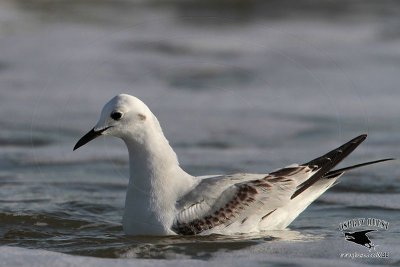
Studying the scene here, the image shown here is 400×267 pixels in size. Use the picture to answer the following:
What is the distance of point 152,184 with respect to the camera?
820 cm

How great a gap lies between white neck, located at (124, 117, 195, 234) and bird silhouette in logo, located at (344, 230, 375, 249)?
1.35 metres

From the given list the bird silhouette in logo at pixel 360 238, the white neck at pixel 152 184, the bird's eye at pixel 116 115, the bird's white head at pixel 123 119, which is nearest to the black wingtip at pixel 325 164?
the bird silhouette in logo at pixel 360 238

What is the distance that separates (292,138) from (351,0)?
34.0 ft

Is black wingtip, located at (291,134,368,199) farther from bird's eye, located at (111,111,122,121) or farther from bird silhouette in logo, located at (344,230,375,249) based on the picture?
bird's eye, located at (111,111,122,121)

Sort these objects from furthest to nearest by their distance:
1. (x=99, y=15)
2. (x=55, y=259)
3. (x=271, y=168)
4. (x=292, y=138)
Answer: (x=99, y=15)
(x=292, y=138)
(x=271, y=168)
(x=55, y=259)

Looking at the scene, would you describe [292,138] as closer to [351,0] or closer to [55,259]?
[55,259]

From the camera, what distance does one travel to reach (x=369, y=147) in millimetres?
11898

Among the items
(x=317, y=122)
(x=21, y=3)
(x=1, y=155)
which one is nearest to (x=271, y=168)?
(x=317, y=122)

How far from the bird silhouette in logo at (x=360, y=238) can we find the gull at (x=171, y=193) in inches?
23.9

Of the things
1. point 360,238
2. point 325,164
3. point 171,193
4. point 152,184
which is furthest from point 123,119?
point 360,238

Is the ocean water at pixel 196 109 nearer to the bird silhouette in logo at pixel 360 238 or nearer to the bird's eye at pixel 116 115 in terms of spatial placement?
the bird silhouette in logo at pixel 360 238

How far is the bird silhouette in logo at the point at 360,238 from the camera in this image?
8.02 m

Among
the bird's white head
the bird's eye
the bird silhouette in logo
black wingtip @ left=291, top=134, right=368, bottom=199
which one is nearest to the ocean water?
the bird silhouette in logo

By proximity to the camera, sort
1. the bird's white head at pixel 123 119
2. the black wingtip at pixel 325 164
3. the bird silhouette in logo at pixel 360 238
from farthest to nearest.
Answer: the black wingtip at pixel 325 164
the bird's white head at pixel 123 119
the bird silhouette in logo at pixel 360 238
